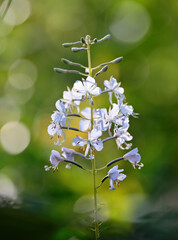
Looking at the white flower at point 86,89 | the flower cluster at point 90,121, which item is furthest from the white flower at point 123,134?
the white flower at point 86,89

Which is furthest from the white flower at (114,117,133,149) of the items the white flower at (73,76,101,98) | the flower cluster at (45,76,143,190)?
the white flower at (73,76,101,98)

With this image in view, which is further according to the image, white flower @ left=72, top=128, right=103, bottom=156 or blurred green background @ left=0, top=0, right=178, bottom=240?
blurred green background @ left=0, top=0, right=178, bottom=240

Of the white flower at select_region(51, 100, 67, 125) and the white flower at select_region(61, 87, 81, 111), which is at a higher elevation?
the white flower at select_region(61, 87, 81, 111)

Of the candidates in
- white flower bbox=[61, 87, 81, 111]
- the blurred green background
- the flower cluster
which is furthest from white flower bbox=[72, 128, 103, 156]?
the blurred green background

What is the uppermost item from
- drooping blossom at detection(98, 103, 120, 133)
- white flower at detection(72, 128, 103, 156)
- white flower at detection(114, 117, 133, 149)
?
drooping blossom at detection(98, 103, 120, 133)

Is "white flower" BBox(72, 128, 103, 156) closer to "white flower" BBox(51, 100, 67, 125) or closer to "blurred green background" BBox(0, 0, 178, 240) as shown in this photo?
"white flower" BBox(51, 100, 67, 125)

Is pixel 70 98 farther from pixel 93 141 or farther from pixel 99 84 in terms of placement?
pixel 99 84

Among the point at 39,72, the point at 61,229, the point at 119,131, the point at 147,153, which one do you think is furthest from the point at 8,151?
the point at 119,131

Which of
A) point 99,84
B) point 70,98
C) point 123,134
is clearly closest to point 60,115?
point 70,98

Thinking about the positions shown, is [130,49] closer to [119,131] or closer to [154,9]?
[154,9]
